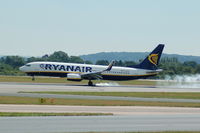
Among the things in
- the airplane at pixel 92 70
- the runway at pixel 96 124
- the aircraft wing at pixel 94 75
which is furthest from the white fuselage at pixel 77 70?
the runway at pixel 96 124

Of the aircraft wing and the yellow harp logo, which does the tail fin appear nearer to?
the yellow harp logo

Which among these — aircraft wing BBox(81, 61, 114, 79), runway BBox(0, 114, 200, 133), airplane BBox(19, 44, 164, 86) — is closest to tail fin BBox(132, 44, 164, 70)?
airplane BBox(19, 44, 164, 86)

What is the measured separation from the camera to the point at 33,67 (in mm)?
76688

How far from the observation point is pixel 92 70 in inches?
3009

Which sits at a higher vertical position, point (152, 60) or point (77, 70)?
point (152, 60)

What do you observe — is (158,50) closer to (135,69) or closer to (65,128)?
(135,69)

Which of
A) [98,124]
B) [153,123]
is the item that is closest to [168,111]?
[153,123]

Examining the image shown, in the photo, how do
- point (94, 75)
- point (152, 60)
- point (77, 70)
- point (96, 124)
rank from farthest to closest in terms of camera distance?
point (152, 60) → point (77, 70) → point (94, 75) → point (96, 124)

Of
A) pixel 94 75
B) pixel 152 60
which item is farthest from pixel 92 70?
pixel 152 60

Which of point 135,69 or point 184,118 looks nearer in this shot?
point 184,118

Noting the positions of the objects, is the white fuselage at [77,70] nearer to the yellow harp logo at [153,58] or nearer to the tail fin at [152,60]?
the tail fin at [152,60]

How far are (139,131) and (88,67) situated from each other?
53.0m

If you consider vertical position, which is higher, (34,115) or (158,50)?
(158,50)

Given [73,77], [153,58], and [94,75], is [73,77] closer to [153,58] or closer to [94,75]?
[94,75]
